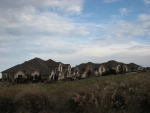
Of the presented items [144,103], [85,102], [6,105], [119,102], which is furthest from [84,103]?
[6,105]

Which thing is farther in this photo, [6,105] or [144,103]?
[6,105]

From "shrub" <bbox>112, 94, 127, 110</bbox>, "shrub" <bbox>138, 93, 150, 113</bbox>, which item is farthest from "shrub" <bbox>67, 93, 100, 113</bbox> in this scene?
"shrub" <bbox>138, 93, 150, 113</bbox>

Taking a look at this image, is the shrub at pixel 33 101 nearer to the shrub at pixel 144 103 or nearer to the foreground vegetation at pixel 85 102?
the foreground vegetation at pixel 85 102

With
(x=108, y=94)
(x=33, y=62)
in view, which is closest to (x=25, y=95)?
(x=108, y=94)

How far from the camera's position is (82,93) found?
8.45 m

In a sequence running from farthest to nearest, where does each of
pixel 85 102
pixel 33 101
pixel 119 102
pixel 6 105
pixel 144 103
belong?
pixel 6 105 < pixel 33 101 < pixel 119 102 < pixel 85 102 < pixel 144 103

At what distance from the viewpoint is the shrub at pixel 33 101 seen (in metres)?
8.39

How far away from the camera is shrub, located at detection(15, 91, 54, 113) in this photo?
839 cm

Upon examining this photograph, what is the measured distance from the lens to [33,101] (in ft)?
28.0

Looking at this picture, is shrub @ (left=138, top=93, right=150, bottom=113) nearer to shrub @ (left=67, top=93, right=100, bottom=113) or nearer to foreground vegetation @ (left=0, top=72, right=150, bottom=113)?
foreground vegetation @ (left=0, top=72, right=150, bottom=113)

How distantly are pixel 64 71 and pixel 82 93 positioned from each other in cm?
5601

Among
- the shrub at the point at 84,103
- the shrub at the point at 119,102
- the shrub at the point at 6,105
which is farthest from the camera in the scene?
Answer: the shrub at the point at 6,105

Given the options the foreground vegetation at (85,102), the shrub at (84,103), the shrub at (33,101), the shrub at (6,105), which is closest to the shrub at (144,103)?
the foreground vegetation at (85,102)

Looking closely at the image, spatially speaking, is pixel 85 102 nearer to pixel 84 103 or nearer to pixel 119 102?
pixel 84 103
